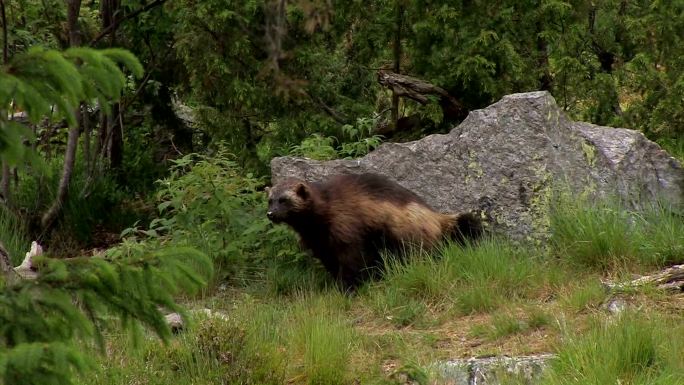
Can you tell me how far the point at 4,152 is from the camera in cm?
318

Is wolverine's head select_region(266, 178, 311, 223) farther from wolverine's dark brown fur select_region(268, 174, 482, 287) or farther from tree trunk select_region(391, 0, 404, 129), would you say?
tree trunk select_region(391, 0, 404, 129)

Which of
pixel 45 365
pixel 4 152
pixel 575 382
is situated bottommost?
pixel 575 382

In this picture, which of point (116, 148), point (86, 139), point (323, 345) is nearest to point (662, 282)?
point (323, 345)

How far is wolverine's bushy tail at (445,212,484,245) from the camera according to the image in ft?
25.6

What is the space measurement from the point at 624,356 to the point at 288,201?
3454mm

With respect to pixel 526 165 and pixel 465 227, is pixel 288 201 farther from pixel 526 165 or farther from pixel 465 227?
pixel 526 165

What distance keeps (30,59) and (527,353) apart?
136 inches

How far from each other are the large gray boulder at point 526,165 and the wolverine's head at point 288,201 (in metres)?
1.03

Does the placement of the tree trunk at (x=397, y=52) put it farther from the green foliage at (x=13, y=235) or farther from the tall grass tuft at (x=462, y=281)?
the green foliage at (x=13, y=235)

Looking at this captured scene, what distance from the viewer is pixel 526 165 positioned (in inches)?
311

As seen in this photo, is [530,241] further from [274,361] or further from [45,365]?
[45,365]

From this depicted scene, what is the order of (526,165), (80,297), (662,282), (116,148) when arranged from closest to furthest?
(80,297)
(662,282)
(526,165)
(116,148)

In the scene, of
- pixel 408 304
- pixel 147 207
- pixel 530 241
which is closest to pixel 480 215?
pixel 530 241

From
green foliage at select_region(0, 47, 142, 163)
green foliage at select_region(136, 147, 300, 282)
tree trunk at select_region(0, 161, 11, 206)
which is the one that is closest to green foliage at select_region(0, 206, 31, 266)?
tree trunk at select_region(0, 161, 11, 206)
